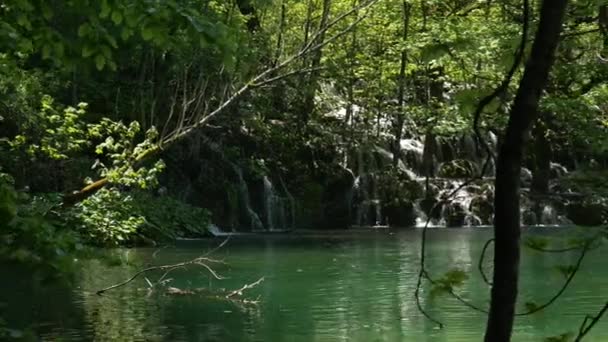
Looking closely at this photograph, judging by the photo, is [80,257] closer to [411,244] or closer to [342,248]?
[342,248]

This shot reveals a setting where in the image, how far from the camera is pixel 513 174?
7.04 ft

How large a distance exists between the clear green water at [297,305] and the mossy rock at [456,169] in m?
13.1

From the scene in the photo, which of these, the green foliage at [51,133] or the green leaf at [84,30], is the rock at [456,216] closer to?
the green foliage at [51,133]

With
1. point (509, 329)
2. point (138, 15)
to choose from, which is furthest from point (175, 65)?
point (509, 329)

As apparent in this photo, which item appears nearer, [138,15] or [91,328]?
[138,15]

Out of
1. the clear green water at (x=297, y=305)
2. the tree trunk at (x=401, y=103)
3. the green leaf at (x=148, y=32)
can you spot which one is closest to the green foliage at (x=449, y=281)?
the green leaf at (x=148, y=32)

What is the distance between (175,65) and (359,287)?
1170 centimetres

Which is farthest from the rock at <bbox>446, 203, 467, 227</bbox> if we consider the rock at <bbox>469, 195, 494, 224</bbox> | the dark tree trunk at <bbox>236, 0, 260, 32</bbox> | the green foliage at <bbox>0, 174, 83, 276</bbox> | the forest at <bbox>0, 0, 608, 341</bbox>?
the green foliage at <bbox>0, 174, 83, 276</bbox>

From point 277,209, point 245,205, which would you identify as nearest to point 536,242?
point 245,205

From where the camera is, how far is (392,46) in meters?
30.5

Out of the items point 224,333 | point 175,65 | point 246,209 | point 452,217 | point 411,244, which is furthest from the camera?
point 452,217

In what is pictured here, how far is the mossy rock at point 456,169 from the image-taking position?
101 feet

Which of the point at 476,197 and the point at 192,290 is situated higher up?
the point at 476,197

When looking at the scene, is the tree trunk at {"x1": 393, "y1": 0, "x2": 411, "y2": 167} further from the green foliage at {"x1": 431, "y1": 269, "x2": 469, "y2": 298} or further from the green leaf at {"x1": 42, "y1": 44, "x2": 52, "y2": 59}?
the green foliage at {"x1": 431, "y1": 269, "x2": 469, "y2": 298}
